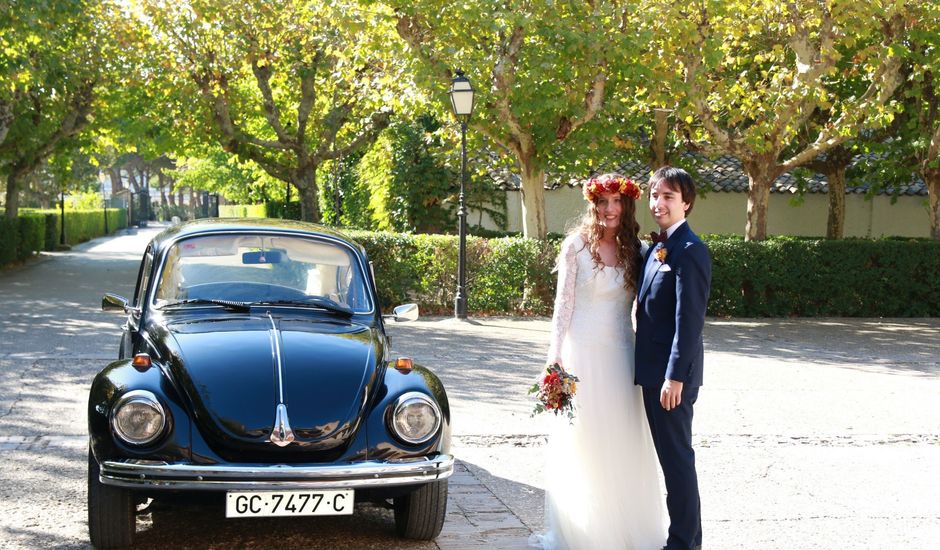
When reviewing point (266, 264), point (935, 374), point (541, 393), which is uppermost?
point (266, 264)

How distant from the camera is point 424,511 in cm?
538

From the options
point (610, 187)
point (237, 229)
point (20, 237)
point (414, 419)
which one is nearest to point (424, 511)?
point (414, 419)

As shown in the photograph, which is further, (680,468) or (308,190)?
(308,190)

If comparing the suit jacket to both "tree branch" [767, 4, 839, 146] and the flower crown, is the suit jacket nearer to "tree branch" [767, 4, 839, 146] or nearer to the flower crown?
the flower crown

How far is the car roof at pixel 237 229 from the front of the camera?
6.52 metres

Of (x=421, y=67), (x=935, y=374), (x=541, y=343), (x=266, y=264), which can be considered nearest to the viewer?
(x=266, y=264)

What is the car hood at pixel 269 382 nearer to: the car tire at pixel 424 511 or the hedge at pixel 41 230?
the car tire at pixel 424 511

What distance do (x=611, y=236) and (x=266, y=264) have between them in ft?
7.41

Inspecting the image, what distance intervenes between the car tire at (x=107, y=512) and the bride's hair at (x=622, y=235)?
2550 millimetres

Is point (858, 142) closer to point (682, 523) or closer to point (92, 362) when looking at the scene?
point (92, 362)

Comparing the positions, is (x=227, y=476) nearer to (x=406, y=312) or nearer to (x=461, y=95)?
(x=406, y=312)

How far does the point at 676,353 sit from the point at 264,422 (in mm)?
1951

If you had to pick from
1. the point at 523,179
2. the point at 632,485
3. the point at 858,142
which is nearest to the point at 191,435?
the point at 632,485

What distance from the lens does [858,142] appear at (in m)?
20.9
